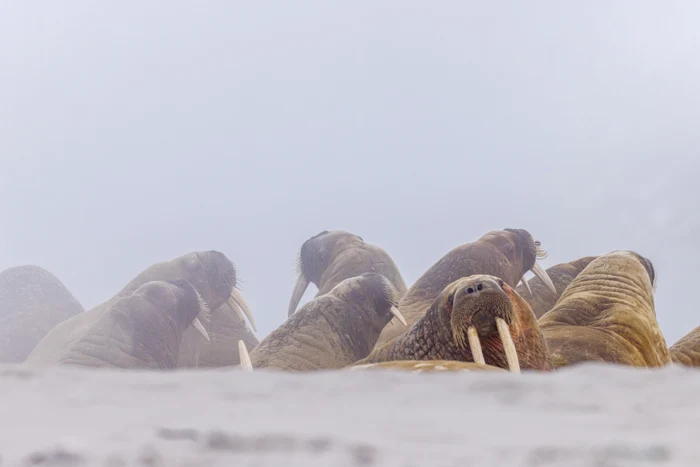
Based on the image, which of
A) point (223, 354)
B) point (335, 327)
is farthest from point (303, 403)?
point (223, 354)

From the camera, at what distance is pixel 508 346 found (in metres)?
3.56

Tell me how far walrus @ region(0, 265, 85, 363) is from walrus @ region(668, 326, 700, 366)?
6.24m

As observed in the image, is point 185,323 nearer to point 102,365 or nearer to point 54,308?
point 102,365

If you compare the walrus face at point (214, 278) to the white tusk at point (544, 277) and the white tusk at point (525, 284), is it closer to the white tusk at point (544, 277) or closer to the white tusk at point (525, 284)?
the white tusk at point (525, 284)

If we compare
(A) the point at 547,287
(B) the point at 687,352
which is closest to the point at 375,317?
(A) the point at 547,287

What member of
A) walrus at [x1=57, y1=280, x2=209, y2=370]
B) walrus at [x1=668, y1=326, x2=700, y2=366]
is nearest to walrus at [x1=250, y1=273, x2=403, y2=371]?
walrus at [x1=57, y1=280, x2=209, y2=370]

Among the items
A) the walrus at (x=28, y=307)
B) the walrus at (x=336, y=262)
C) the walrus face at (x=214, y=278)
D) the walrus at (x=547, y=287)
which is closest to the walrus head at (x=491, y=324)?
the walrus at (x=547, y=287)

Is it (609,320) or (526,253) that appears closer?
(609,320)

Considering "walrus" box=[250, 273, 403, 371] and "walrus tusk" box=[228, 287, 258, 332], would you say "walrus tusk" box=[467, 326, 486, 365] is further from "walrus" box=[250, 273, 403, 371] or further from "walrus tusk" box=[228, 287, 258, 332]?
"walrus tusk" box=[228, 287, 258, 332]

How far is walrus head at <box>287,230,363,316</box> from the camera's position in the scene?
26.7ft

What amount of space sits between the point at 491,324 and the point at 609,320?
1.07 m

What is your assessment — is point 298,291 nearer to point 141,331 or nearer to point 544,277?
point 141,331

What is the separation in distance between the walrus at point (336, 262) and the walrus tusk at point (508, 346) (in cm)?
360

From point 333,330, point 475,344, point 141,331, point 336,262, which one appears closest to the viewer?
point 475,344
